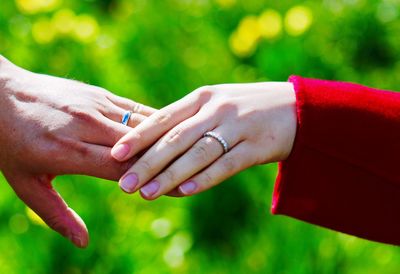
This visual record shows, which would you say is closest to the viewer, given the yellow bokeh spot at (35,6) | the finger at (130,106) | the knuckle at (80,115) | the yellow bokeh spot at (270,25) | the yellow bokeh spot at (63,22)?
the knuckle at (80,115)

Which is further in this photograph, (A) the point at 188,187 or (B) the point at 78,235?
(B) the point at 78,235

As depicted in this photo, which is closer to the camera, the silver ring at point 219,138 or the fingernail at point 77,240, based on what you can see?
the silver ring at point 219,138

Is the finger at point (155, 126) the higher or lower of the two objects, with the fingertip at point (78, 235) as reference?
higher

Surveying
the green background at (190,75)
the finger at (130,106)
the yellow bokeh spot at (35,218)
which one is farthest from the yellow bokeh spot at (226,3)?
the finger at (130,106)

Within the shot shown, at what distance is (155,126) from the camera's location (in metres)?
1.59

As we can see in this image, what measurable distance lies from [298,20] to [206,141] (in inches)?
87.9

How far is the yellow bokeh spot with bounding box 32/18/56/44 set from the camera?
361cm

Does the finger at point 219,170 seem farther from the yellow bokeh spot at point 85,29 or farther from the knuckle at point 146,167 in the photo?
the yellow bokeh spot at point 85,29

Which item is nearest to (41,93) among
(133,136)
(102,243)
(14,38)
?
(133,136)

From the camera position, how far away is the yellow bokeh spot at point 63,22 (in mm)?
3646

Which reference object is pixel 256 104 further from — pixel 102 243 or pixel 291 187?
pixel 102 243

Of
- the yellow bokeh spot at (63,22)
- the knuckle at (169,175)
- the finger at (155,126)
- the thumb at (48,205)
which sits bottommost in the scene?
the yellow bokeh spot at (63,22)

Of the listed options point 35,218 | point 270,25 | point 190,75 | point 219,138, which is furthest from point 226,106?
point 270,25

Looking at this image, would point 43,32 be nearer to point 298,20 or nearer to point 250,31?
point 250,31
